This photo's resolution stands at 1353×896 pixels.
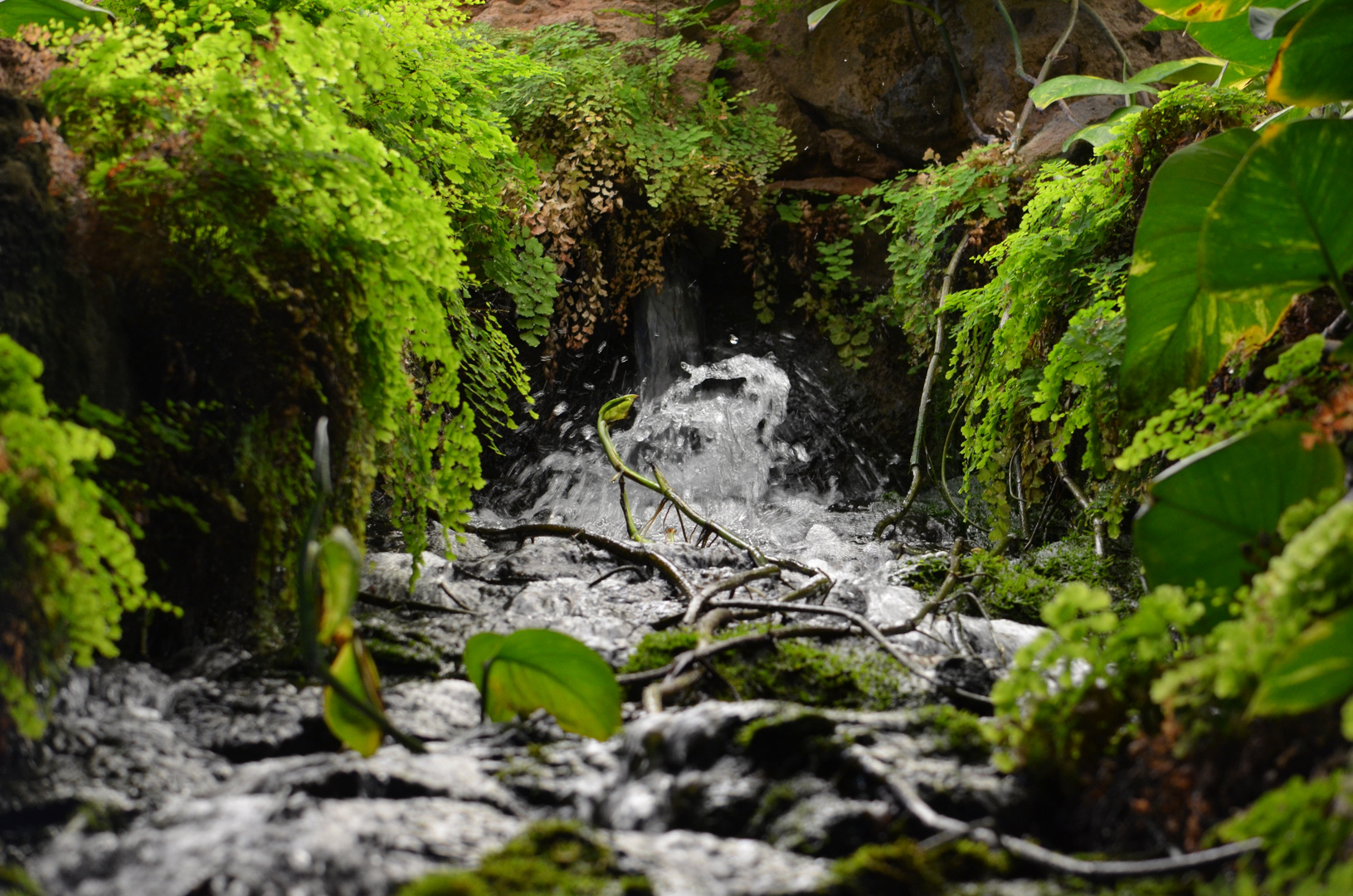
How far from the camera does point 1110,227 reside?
292cm

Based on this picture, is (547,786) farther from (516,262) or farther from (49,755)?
(516,262)

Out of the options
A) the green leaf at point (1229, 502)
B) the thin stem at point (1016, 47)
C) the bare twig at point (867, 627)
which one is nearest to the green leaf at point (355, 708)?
the bare twig at point (867, 627)

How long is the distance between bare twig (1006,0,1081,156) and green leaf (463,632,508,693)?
4.44 metres

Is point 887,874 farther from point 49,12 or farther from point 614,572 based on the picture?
point 49,12

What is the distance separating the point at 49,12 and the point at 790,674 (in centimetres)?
270

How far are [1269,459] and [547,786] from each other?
1305mm

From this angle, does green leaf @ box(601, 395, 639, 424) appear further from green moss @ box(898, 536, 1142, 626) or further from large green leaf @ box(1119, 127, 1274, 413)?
large green leaf @ box(1119, 127, 1274, 413)

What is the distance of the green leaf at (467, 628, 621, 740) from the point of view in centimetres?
146

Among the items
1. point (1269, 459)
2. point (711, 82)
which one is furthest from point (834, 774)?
point (711, 82)

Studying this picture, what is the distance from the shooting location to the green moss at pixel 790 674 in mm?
1885

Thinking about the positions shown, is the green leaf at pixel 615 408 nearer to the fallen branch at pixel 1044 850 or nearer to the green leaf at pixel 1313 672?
the fallen branch at pixel 1044 850

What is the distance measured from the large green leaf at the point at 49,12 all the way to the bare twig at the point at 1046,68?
4.31 meters

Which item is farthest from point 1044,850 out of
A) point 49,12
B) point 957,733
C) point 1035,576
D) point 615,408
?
point 49,12

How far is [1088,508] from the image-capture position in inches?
116
